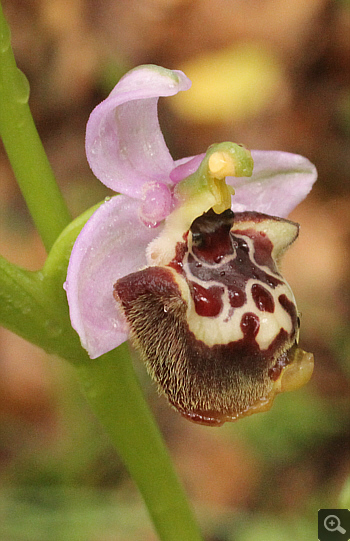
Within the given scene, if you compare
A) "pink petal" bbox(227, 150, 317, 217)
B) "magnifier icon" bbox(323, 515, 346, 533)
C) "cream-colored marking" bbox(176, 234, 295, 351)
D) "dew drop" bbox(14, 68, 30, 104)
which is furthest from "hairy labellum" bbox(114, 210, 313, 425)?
"magnifier icon" bbox(323, 515, 346, 533)

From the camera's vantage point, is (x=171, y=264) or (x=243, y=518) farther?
(x=243, y=518)

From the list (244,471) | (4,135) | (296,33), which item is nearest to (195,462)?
(244,471)

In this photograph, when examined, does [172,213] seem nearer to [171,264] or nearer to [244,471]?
[171,264]

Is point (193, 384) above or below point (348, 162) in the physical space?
above

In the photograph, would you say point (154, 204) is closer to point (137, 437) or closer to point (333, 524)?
point (137, 437)

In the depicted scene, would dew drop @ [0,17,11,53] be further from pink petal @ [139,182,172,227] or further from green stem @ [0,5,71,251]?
pink petal @ [139,182,172,227]

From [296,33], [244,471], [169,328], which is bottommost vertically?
[244,471]

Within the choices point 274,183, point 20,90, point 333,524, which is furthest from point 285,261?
point 20,90

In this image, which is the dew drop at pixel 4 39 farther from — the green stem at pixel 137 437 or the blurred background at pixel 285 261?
the blurred background at pixel 285 261
